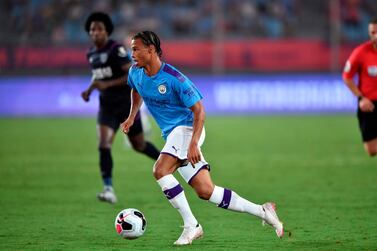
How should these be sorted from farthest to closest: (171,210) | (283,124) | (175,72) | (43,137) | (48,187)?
(283,124) < (43,137) < (48,187) < (171,210) < (175,72)

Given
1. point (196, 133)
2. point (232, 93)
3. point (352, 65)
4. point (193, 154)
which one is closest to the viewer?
point (193, 154)

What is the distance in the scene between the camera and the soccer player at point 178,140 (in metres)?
7.58

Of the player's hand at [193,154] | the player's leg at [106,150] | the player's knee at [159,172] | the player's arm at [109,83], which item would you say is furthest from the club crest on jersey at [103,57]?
the player's hand at [193,154]

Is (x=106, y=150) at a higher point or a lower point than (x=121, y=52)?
lower

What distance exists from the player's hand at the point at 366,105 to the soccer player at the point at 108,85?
9.85 feet

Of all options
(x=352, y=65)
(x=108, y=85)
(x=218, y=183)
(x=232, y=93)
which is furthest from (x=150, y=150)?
(x=232, y=93)

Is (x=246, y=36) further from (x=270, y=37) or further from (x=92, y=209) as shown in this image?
(x=92, y=209)

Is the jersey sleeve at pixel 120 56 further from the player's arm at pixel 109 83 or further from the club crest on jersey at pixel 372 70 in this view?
the club crest on jersey at pixel 372 70

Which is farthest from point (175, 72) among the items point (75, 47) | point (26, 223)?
point (75, 47)

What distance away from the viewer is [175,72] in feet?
25.1

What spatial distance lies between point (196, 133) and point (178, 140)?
35cm

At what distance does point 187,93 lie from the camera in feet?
24.6

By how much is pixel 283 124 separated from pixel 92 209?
1328 cm

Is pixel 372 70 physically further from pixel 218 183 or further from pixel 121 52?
pixel 121 52
